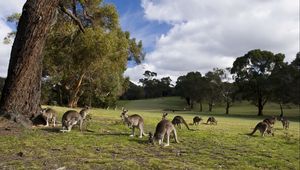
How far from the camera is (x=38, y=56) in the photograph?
554 inches

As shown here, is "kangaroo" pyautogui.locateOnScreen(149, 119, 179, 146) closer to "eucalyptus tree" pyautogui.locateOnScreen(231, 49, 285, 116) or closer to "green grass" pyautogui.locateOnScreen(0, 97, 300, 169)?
"green grass" pyautogui.locateOnScreen(0, 97, 300, 169)

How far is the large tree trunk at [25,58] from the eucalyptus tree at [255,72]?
2535 inches

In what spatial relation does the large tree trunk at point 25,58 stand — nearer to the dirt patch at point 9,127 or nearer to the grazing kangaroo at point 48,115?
the dirt patch at point 9,127

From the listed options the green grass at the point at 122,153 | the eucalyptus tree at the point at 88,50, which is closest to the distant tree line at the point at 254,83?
the eucalyptus tree at the point at 88,50

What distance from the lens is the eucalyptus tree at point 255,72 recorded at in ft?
247

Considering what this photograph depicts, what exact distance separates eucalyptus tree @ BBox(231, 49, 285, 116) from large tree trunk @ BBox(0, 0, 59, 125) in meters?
64.4

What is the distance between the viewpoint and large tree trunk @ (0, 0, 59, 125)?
1375cm

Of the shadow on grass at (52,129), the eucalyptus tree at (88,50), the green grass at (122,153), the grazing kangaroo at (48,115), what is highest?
the eucalyptus tree at (88,50)

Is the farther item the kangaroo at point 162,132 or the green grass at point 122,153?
the kangaroo at point 162,132

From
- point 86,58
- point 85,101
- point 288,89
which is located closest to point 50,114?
point 86,58

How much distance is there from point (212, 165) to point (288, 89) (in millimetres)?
60228

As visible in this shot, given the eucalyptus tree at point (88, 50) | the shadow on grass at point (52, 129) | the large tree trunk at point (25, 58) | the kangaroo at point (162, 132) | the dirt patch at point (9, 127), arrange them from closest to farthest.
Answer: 1. the dirt patch at point (9, 127)
2. the kangaroo at point (162, 132)
3. the large tree trunk at point (25, 58)
4. the shadow on grass at point (52, 129)
5. the eucalyptus tree at point (88, 50)

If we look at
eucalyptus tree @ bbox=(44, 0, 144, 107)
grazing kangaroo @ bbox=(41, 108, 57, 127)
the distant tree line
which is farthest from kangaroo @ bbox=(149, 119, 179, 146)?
the distant tree line

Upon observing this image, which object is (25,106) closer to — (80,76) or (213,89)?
(80,76)
